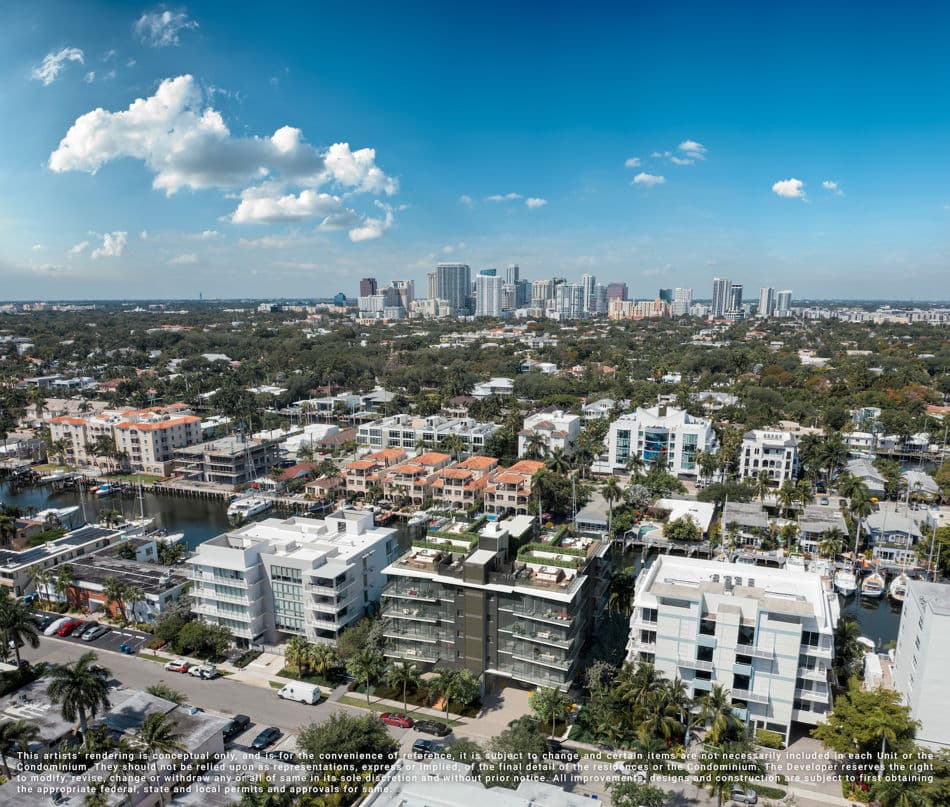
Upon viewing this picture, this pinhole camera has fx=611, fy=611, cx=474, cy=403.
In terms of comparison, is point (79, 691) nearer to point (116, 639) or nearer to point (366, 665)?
point (366, 665)

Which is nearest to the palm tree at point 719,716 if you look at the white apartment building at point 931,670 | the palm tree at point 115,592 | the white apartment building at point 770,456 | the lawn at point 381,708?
the white apartment building at point 931,670

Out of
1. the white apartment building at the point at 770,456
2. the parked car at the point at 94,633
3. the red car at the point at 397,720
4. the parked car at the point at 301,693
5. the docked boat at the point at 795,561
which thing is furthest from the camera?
the white apartment building at the point at 770,456

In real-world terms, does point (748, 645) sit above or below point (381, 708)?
above

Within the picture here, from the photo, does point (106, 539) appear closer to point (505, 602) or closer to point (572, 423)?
point (505, 602)

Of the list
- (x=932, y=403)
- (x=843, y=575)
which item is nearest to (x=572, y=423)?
(x=843, y=575)

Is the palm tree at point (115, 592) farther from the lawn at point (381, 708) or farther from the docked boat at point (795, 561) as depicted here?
the docked boat at point (795, 561)

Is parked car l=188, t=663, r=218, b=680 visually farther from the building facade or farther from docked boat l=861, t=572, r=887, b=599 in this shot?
docked boat l=861, t=572, r=887, b=599

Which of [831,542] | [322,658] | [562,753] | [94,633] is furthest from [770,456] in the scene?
[94,633]

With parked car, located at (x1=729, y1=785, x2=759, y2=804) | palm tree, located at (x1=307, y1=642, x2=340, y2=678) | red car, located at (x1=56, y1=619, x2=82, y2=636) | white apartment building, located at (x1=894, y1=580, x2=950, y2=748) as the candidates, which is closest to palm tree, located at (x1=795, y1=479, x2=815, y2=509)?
white apartment building, located at (x1=894, y1=580, x2=950, y2=748)
